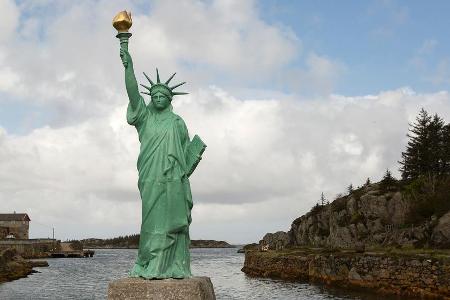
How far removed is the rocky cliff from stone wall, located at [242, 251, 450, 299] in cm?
375

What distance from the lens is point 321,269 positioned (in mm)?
38469

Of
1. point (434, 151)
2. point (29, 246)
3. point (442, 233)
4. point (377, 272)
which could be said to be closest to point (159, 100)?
point (377, 272)

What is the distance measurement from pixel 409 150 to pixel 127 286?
5576 centimetres

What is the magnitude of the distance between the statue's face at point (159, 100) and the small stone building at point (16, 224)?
11445 cm

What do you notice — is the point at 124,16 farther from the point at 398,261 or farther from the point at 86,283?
the point at 86,283

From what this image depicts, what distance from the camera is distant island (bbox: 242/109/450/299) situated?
29.8 metres

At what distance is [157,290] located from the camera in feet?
26.8

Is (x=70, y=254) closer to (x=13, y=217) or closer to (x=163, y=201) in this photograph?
(x=13, y=217)

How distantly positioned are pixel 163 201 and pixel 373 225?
126 ft

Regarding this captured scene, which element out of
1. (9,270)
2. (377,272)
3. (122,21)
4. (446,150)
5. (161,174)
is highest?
(446,150)

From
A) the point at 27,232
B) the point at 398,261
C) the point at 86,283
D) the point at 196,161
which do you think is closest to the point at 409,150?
the point at 398,261

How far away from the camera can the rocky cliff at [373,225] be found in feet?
120

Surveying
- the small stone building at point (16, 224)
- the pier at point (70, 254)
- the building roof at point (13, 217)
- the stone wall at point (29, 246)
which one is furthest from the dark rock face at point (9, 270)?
the building roof at point (13, 217)

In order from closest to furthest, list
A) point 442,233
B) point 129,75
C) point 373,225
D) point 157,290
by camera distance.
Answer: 1. point 157,290
2. point 129,75
3. point 442,233
4. point 373,225
